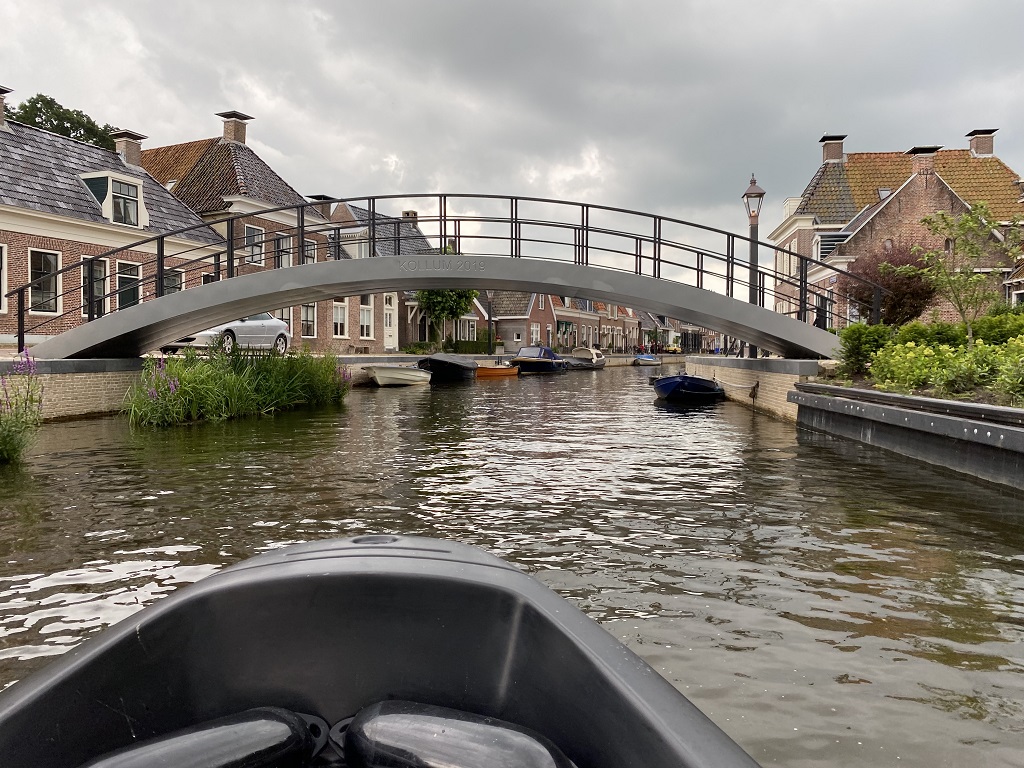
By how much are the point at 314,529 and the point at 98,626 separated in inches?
76.3

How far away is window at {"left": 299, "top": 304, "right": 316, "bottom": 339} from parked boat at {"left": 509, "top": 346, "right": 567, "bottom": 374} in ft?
33.5

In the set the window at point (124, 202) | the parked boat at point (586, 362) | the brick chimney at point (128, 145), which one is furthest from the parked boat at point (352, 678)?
the parked boat at point (586, 362)

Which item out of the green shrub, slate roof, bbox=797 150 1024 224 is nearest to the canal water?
the green shrub

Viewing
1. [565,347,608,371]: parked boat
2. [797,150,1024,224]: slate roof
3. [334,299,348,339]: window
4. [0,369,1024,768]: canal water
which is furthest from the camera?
[565,347,608,371]: parked boat

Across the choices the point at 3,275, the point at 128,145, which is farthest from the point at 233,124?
the point at 3,275

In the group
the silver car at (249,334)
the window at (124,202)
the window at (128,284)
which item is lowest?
the silver car at (249,334)

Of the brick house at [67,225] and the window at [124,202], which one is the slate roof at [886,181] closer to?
the brick house at [67,225]

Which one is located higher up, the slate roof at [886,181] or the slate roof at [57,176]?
the slate roof at [886,181]

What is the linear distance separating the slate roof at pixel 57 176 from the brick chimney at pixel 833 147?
30.0 m

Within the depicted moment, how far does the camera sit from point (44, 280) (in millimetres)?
19859

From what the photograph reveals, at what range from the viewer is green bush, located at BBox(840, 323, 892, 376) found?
11758mm

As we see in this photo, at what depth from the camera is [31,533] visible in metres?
5.19

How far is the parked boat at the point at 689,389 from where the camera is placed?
18.0m

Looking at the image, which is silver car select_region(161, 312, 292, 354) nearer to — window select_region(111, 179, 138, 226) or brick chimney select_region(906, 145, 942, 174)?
window select_region(111, 179, 138, 226)
